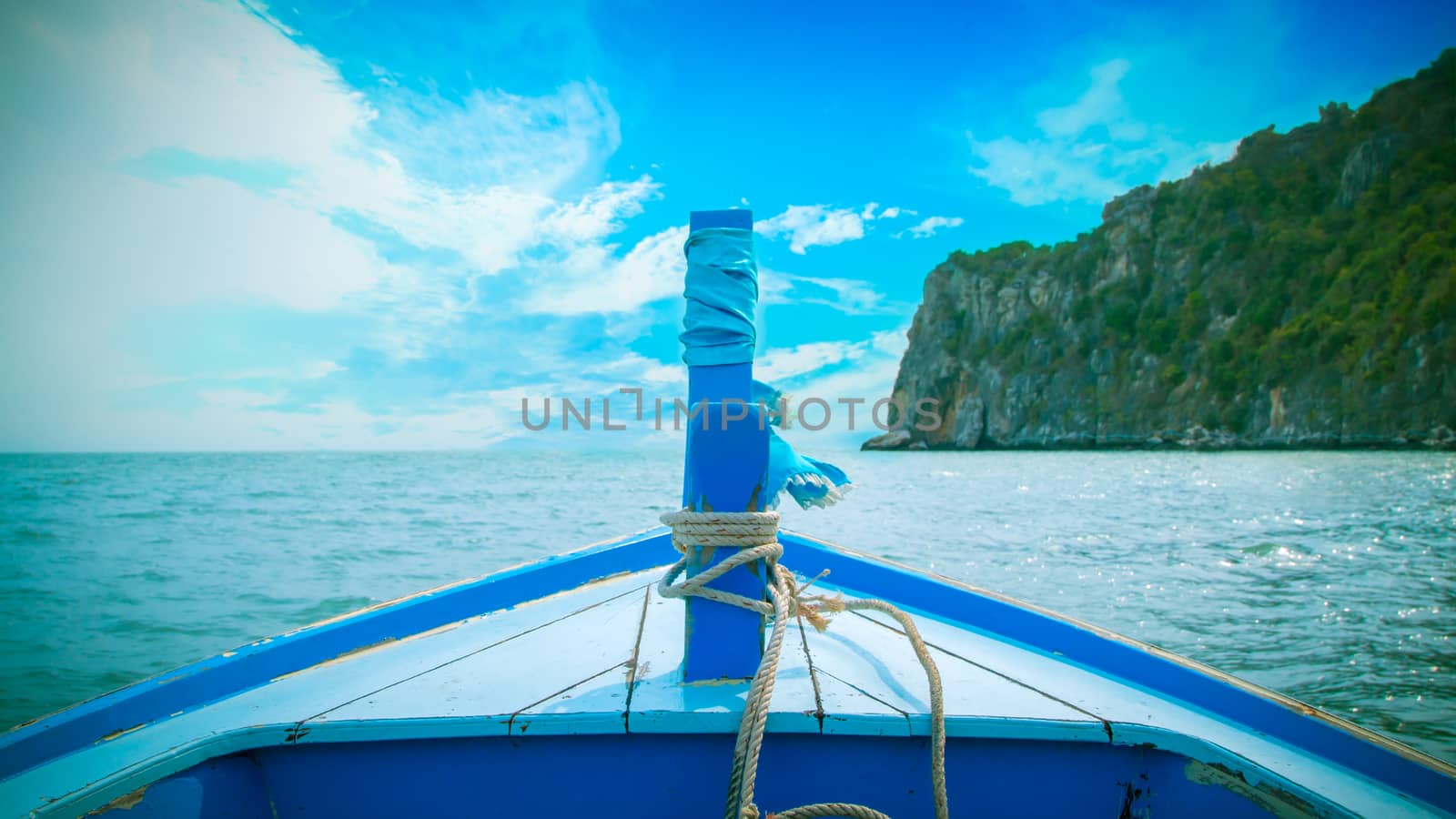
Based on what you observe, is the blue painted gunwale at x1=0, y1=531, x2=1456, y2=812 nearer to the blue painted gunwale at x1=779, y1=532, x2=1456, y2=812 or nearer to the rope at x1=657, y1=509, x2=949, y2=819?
the blue painted gunwale at x1=779, y1=532, x2=1456, y2=812

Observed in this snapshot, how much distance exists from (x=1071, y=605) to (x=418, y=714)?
7.09 metres

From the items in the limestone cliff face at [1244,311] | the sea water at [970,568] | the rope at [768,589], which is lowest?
the sea water at [970,568]

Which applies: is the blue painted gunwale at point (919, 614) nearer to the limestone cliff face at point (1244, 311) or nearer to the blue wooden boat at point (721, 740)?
the blue wooden boat at point (721, 740)

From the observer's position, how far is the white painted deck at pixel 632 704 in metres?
1.41

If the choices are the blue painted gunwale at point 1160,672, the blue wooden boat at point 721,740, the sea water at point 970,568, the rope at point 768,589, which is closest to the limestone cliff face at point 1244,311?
the sea water at point 970,568

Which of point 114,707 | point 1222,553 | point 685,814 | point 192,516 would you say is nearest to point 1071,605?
point 1222,553

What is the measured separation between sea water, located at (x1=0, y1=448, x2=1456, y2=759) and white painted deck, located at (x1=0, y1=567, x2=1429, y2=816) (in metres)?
3.61

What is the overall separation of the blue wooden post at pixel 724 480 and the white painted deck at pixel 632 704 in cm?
8

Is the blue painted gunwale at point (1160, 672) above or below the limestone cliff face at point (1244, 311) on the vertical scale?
below

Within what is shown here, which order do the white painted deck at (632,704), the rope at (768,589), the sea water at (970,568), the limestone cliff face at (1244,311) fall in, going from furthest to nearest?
the limestone cliff face at (1244,311) → the sea water at (970,568) → the white painted deck at (632,704) → the rope at (768,589)

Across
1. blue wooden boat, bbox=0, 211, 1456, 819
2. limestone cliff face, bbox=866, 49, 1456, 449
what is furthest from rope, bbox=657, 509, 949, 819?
limestone cliff face, bbox=866, 49, 1456, 449

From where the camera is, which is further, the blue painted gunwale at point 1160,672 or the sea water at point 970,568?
the sea water at point 970,568

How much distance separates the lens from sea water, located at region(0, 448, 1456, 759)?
5297 mm

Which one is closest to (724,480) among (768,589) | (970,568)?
(768,589)
